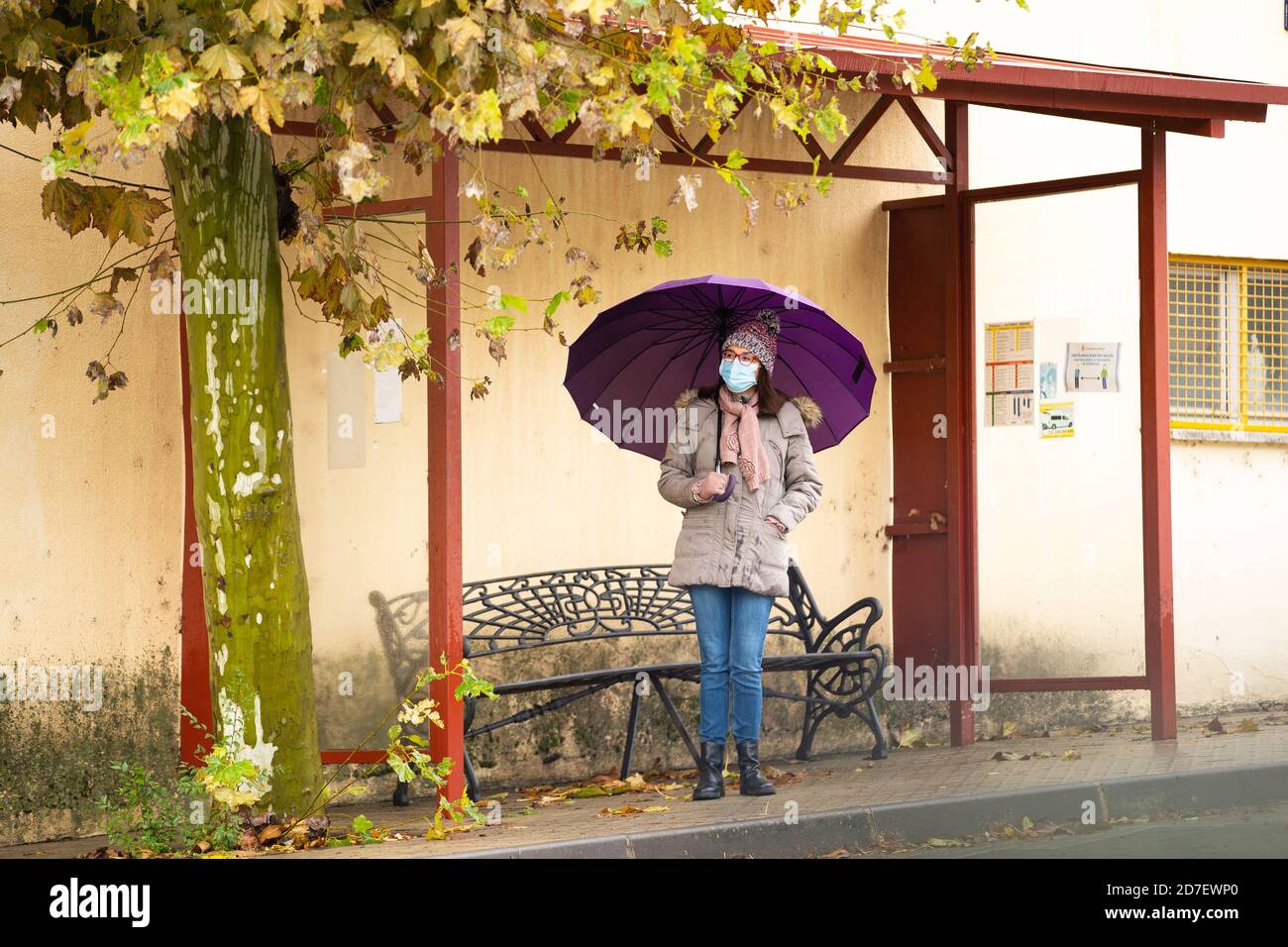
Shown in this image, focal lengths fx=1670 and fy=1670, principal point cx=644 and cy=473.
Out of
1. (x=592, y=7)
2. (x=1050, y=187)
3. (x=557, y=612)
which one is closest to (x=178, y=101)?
(x=592, y=7)

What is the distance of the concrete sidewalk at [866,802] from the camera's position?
6.45 metres

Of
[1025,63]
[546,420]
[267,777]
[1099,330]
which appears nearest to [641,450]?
[546,420]

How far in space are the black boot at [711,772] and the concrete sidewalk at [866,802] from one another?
2.6 inches

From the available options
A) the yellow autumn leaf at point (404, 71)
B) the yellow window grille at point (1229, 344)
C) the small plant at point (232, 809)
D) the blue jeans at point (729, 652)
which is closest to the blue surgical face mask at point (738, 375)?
the blue jeans at point (729, 652)

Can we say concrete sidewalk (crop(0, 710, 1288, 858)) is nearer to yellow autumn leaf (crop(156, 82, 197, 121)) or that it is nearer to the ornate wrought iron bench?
the ornate wrought iron bench

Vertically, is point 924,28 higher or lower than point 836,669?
higher

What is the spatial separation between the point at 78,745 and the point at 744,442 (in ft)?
10.9

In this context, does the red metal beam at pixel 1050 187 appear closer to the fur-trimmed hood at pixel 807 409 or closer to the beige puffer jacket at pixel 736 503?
the fur-trimmed hood at pixel 807 409

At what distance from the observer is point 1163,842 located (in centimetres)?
682

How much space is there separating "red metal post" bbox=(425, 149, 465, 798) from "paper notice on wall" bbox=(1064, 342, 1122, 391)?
4.48 meters
